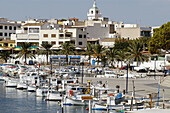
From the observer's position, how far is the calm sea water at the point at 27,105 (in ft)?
160

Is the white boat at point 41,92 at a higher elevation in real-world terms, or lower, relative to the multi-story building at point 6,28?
lower

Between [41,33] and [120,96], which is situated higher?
[41,33]

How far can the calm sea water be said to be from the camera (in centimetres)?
4872

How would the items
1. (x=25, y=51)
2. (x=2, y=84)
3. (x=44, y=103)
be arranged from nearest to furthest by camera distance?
(x=44, y=103) < (x=2, y=84) < (x=25, y=51)

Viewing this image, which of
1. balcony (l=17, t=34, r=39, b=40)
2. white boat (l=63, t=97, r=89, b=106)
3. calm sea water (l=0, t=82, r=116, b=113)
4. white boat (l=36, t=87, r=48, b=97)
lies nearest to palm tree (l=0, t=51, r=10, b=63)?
balcony (l=17, t=34, r=39, b=40)

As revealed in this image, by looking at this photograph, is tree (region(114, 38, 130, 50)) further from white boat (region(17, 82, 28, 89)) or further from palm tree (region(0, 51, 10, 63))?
white boat (region(17, 82, 28, 89))

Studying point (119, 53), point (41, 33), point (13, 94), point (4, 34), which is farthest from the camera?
point (4, 34)

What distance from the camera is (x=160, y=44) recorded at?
3888 inches

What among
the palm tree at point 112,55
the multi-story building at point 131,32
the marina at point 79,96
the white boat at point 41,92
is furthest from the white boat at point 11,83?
the multi-story building at point 131,32

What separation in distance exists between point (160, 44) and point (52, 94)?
48.6 m

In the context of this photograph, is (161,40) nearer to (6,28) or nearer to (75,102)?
(75,102)

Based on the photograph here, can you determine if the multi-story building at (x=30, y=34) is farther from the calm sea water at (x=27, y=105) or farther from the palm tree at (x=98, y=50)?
the calm sea water at (x=27, y=105)

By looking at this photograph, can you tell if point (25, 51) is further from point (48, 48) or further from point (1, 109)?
point (1, 109)

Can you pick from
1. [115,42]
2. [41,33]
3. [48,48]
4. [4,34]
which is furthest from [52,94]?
[4,34]
